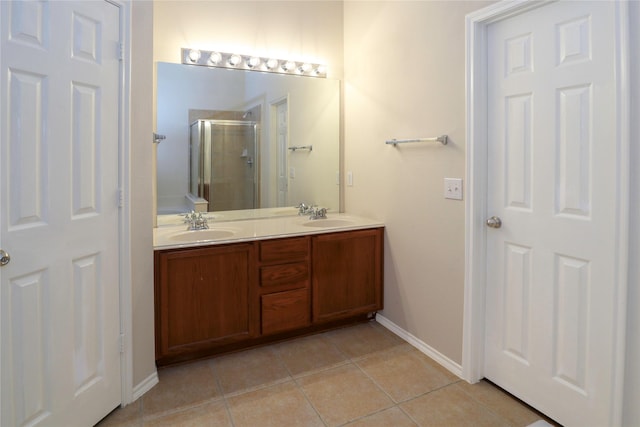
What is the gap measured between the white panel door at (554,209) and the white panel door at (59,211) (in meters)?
1.93

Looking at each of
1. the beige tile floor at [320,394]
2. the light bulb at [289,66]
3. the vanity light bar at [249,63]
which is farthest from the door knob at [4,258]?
the light bulb at [289,66]

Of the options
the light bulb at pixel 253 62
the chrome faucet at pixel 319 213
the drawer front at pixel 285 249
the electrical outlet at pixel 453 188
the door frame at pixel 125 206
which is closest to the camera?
the door frame at pixel 125 206

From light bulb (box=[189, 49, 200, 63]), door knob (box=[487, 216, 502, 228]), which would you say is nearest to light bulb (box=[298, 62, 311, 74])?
light bulb (box=[189, 49, 200, 63])

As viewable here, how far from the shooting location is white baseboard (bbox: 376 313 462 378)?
2.27 metres

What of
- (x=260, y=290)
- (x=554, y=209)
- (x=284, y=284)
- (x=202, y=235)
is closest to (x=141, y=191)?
(x=202, y=235)

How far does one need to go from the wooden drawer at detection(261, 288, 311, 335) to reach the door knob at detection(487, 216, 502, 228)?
1.24 m

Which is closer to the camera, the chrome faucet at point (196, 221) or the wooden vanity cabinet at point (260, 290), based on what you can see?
the wooden vanity cabinet at point (260, 290)

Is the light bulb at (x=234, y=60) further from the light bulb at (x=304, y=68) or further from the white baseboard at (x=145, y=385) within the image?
the white baseboard at (x=145, y=385)

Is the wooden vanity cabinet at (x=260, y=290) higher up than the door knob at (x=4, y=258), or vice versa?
the door knob at (x=4, y=258)

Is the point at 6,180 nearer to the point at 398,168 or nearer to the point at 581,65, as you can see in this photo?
the point at 398,168

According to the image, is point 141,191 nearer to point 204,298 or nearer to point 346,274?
point 204,298

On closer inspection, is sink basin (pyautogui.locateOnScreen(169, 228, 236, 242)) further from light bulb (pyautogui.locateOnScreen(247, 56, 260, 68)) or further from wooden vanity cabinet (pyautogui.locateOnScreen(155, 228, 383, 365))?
light bulb (pyautogui.locateOnScreen(247, 56, 260, 68))

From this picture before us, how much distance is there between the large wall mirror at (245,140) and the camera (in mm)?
2730

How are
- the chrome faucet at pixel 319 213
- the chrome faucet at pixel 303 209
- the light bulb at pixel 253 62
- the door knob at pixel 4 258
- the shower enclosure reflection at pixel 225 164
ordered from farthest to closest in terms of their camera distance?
1. the chrome faucet at pixel 303 209
2. the chrome faucet at pixel 319 213
3. the light bulb at pixel 253 62
4. the shower enclosure reflection at pixel 225 164
5. the door knob at pixel 4 258
